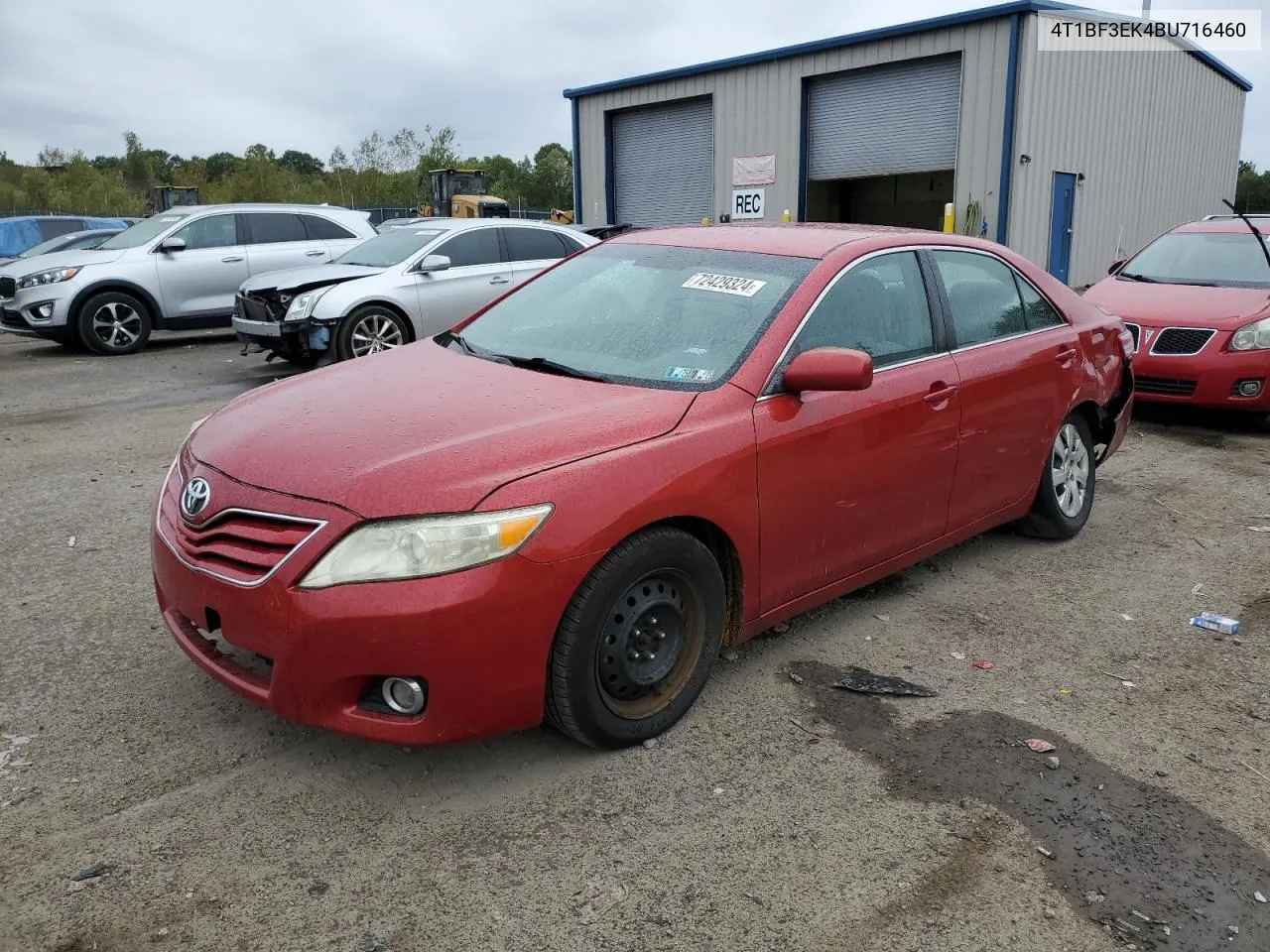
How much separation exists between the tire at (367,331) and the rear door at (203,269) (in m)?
3.61

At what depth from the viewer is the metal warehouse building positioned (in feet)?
Result: 55.4

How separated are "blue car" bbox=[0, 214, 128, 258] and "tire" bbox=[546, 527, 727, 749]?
17.4 m

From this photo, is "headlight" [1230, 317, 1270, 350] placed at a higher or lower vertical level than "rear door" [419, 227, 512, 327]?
lower

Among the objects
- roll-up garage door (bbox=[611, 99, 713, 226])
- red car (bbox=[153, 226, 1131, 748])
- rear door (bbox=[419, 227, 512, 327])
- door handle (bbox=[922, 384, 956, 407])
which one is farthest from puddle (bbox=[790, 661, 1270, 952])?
roll-up garage door (bbox=[611, 99, 713, 226])

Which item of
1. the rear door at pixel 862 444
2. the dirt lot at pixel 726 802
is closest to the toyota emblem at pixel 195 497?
the dirt lot at pixel 726 802

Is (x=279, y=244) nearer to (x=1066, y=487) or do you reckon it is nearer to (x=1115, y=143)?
(x=1066, y=487)

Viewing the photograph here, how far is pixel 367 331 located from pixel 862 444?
276 inches

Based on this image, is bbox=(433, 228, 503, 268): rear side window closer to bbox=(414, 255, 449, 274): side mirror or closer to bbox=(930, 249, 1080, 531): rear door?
bbox=(414, 255, 449, 274): side mirror

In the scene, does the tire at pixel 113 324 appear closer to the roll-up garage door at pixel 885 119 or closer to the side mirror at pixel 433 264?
the side mirror at pixel 433 264

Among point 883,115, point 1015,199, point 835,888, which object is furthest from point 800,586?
point 883,115

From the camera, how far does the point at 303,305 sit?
9578 millimetres

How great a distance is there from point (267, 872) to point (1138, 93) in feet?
73.3

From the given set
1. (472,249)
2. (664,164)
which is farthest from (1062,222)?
(472,249)

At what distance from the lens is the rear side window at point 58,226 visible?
17375 millimetres
